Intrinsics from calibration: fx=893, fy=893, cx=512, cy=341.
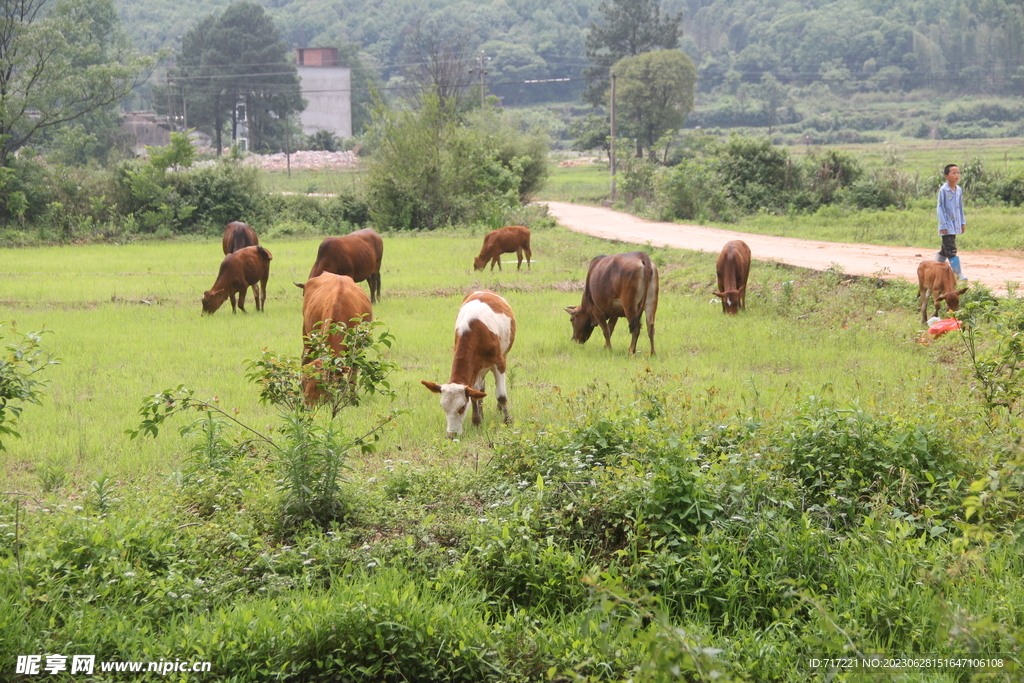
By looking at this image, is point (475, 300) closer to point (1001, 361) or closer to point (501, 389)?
point (501, 389)

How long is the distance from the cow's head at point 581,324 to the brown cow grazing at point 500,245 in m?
7.82

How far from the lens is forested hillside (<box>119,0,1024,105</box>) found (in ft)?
305

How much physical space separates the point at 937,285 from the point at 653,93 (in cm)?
5093

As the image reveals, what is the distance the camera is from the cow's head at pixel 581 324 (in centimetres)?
1162

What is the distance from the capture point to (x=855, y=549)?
4.83 m

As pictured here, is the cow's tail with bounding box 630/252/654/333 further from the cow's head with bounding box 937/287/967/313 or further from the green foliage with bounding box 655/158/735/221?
the green foliage with bounding box 655/158/735/221

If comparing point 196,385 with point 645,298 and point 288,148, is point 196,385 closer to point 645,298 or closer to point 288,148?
point 645,298

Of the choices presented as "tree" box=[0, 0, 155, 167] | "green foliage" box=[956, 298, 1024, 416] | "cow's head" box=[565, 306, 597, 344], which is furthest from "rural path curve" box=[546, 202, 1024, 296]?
"tree" box=[0, 0, 155, 167]

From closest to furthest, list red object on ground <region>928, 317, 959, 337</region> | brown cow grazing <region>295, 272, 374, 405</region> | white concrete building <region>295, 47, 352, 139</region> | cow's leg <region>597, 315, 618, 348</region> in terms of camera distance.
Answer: brown cow grazing <region>295, 272, 374, 405</region>, red object on ground <region>928, 317, 959, 337</region>, cow's leg <region>597, 315, 618, 348</region>, white concrete building <region>295, 47, 352, 139</region>

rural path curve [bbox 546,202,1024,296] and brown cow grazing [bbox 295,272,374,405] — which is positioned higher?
brown cow grazing [bbox 295,272,374,405]

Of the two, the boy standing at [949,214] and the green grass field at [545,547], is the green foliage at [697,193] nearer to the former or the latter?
the boy standing at [949,214]

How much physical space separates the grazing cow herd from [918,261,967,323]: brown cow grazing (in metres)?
0.01

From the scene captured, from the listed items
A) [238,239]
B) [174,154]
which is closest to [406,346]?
[238,239]

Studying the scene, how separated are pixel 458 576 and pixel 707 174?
26.6 m
